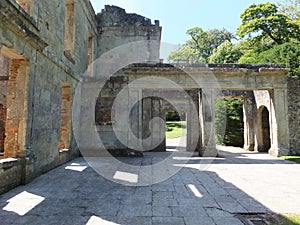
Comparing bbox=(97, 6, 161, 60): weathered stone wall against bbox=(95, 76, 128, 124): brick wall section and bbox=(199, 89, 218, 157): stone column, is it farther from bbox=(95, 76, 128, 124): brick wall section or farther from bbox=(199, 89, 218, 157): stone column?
bbox=(199, 89, 218, 157): stone column

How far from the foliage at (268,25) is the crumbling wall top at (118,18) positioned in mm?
10062

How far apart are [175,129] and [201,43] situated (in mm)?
15985

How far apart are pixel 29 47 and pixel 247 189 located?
207 inches

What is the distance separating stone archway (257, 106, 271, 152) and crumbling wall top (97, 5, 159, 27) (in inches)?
295

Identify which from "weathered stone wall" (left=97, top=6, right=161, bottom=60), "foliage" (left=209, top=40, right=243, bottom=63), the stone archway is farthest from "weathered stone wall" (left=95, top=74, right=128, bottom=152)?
"foliage" (left=209, top=40, right=243, bottom=63)

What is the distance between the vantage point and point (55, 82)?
586cm

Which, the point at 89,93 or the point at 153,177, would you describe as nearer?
the point at 153,177

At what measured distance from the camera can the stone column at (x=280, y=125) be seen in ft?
27.1

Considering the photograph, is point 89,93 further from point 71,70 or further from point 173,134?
point 173,134

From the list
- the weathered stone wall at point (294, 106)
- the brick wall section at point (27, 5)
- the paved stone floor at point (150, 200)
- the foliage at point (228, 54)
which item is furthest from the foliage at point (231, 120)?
Result: the brick wall section at point (27, 5)

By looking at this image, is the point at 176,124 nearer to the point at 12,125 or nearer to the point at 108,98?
the point at 108,98

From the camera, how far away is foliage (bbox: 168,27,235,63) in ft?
101

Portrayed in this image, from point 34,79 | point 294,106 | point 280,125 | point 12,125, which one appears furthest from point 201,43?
point 12,125

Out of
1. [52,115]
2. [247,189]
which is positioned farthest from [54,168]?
[247,189]
